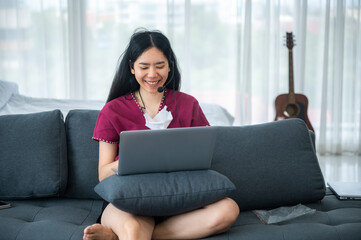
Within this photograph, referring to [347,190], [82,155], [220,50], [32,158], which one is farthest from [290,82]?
[32,158]

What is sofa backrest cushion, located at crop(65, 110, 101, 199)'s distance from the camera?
2057 millimetres

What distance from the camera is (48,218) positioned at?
1.82 metres

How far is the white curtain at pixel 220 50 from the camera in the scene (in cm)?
452

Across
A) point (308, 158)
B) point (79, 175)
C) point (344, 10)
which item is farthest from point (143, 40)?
point (344, 10)

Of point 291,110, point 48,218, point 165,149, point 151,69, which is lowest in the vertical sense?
point 48,218

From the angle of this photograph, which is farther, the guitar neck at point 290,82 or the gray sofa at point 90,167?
the guitar neck at point 290,82

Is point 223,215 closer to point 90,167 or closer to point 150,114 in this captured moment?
point 150,114

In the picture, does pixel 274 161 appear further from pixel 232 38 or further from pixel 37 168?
pixel 232 38

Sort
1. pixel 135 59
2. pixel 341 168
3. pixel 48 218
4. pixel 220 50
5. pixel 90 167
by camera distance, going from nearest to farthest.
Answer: pixel 48 218
pixel 135 59
pixel 90 167
pixel 341 168
pixel 220 50

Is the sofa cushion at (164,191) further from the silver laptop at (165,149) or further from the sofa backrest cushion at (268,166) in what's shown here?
the sofa backrest cushion at (268,166)

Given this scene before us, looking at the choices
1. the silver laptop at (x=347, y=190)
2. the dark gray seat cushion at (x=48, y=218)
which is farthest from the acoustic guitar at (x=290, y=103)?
the dark gray seat cushion at (x=48, y=218)

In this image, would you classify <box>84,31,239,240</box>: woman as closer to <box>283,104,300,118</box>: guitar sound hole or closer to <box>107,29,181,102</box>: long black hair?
<box>107,29,181,102</box>: long black hair

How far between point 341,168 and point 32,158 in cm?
289

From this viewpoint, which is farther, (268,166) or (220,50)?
(220,50)
